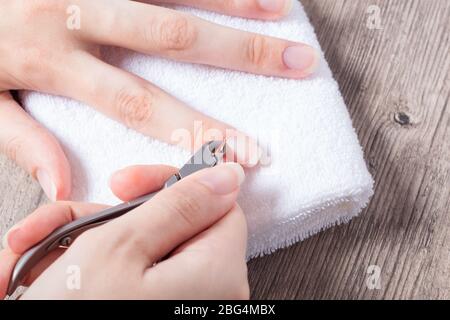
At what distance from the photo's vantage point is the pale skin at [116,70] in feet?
1.59

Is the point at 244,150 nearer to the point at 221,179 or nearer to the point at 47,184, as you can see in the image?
the point at 221,179

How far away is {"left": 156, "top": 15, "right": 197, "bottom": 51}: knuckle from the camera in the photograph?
0.57 metres

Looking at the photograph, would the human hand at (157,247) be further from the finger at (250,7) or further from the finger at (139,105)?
the finger at (250,7)

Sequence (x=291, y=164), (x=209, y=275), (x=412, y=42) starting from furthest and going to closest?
(x=412, y=42) < (x=291, y=164) < (x=209, y=275)

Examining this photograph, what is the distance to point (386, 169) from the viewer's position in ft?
1.93

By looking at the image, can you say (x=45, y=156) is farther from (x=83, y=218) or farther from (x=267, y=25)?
(x=267, y=25)

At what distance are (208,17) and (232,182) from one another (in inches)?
9.4

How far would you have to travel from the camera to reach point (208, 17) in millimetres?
→ 618

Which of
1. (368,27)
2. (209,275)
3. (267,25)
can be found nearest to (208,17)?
(267,25)

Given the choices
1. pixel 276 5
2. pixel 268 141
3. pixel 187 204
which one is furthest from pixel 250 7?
pixel 187 204

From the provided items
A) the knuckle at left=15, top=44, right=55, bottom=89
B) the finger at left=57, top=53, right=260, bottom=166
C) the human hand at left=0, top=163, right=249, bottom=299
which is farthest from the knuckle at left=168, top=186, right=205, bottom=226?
the knuckle at left=15, top=44, right=55, bottom=89

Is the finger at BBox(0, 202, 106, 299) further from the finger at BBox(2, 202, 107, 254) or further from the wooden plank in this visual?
the wooden plank

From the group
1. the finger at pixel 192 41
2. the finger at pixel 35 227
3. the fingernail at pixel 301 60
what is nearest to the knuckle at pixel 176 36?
the finger at pixel 192 41

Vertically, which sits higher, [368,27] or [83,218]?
[368,27]
